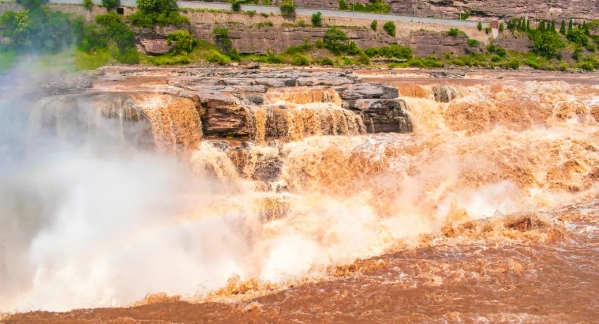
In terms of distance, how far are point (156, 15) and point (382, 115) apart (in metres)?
18.6

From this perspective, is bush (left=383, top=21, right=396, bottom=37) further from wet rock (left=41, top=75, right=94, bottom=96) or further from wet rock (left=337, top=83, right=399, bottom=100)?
wet rock (left=41, top=75, right=94, bottom=96)

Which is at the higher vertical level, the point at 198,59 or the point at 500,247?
the point at 198,59

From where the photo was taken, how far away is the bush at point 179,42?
26969mm

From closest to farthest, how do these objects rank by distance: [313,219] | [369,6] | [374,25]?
[313,219]
[374,25]
[369,6]

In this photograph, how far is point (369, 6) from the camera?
39.0 metres

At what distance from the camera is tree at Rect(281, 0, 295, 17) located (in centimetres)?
3241

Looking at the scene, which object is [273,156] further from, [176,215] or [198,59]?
[198,59]

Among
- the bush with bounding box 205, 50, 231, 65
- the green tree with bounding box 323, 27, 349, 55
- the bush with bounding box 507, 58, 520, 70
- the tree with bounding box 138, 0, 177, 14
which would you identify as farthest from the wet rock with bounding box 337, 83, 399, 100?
the bush with bounding box 507, 58, 520, 70

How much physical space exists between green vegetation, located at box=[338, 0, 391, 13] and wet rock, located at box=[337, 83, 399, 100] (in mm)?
24153

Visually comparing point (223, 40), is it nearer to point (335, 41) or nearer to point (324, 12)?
point (335, 41)

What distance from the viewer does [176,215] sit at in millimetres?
10195

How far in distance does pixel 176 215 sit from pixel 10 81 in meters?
8.58

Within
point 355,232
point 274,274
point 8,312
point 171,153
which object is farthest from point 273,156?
point 8,312

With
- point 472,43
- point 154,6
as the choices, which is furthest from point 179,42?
point 472,43
